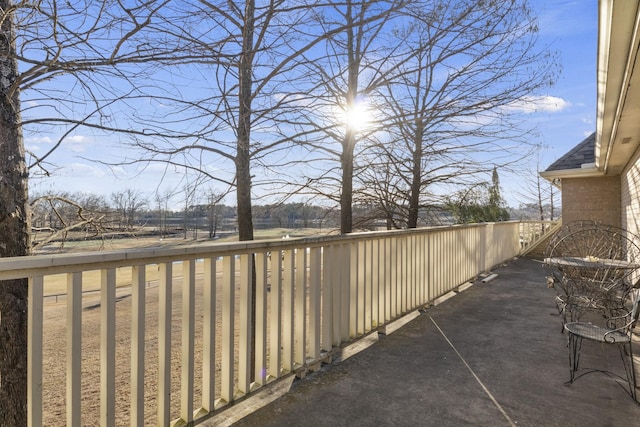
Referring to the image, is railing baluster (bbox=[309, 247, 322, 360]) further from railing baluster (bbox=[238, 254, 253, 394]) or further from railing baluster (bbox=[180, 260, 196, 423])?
railing baluster (bbox=[180, 260, 196, 423])

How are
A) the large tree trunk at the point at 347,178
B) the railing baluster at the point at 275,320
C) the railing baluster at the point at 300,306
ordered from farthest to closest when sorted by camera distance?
1. the large tree trunk at the point at 347,178
2. the railing baluster at the point at 300,306
3. the railing baluster at the point at 275,320

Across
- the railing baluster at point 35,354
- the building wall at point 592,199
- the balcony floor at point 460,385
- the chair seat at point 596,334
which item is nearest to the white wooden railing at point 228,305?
the railing baluster at point 35,354

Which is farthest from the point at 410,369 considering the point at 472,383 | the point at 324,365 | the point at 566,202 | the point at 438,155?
the point at 566,202

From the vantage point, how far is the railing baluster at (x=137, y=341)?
1656mm

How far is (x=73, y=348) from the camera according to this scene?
58.1 inches

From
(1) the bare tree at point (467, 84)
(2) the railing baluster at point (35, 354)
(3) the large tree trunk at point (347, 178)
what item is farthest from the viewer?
(3) the large tree trunk at point (347, 178)

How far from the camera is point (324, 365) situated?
292 centimetres

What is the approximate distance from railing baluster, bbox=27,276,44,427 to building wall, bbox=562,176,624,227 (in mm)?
11139

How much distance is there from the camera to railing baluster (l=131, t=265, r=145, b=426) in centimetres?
166

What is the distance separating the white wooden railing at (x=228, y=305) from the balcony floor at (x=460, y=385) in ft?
0.80

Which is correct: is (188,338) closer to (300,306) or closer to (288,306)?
(288,306)

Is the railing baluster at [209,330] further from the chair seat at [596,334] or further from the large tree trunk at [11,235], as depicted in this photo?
the chair seat at [596,334]

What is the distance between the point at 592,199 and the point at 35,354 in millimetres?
11449

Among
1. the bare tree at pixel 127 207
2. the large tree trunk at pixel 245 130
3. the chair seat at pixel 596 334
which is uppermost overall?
the large tree trunk at pixel 245 130
